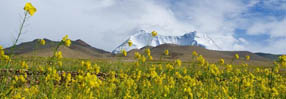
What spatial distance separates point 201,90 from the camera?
5.08m

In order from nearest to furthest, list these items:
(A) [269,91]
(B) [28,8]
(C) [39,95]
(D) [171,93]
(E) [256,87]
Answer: (B) [28,8] → (C) [39,95] → (D) [171,93] → (A) [269,91] → (E) [256,87]

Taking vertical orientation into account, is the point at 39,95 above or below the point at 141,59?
below

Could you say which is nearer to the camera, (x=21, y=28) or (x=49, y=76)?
(x=21, y=28)

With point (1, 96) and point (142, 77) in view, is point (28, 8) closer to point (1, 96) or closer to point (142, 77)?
point (1, 96)

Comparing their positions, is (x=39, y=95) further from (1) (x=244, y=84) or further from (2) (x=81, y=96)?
(1) (x=244, y=84)

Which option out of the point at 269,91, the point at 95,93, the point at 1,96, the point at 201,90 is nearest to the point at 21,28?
the point at 1,96

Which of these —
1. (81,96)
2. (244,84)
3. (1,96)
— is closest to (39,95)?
(1,96)

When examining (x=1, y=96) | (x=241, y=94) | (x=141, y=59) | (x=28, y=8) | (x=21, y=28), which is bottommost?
(x=241, y=94)

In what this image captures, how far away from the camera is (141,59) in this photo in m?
5.98

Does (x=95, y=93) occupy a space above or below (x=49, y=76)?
below

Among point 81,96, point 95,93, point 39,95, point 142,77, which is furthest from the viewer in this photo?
point 142,77

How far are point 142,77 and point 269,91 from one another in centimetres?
313

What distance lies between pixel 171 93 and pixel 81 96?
2.32 m

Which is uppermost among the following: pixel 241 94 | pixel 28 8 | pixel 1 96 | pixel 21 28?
pixel 28 8
